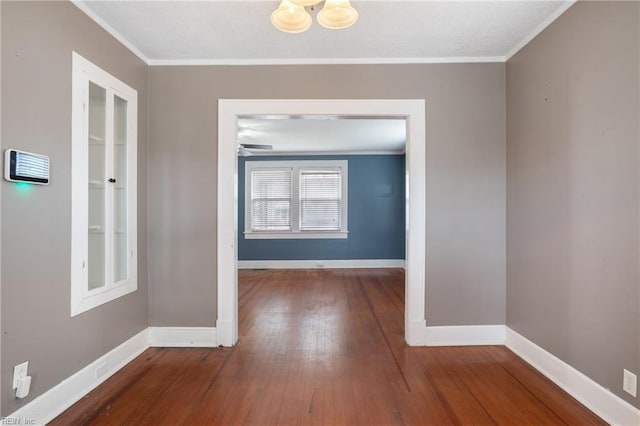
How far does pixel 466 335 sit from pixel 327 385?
145 centimetres

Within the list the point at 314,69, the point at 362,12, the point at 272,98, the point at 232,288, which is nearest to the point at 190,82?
the point at 272,98

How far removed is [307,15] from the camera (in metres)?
1.68

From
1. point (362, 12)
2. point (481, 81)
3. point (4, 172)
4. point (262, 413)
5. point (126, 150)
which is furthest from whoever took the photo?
point (481, 81)

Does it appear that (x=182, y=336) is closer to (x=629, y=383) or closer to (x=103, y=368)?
(x=103, y=368)

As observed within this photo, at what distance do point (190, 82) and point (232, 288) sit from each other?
1.93 metres

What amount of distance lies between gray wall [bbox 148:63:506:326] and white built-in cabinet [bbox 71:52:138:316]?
27 cm

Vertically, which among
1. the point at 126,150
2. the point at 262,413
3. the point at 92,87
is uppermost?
the point at 92,87

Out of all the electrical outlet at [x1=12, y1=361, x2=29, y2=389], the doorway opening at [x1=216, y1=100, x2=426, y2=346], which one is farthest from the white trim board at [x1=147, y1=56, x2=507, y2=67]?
the electrical outlet at [x1=12, y1=361, x2=29, y2=389]

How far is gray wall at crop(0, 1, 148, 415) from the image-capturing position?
1.61 m

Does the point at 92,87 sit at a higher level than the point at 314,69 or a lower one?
lower

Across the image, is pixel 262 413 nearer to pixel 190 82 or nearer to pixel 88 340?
pixel 88 340

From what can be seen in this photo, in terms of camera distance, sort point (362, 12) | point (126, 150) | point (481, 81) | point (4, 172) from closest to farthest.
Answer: point (4, 172), point (362, 12), point (126, 150), point (481, 81)

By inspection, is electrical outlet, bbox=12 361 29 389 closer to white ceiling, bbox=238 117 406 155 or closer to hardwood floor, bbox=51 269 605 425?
hardwood floor, bbox=51 269 605 425

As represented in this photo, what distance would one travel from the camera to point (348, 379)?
7.53ft
